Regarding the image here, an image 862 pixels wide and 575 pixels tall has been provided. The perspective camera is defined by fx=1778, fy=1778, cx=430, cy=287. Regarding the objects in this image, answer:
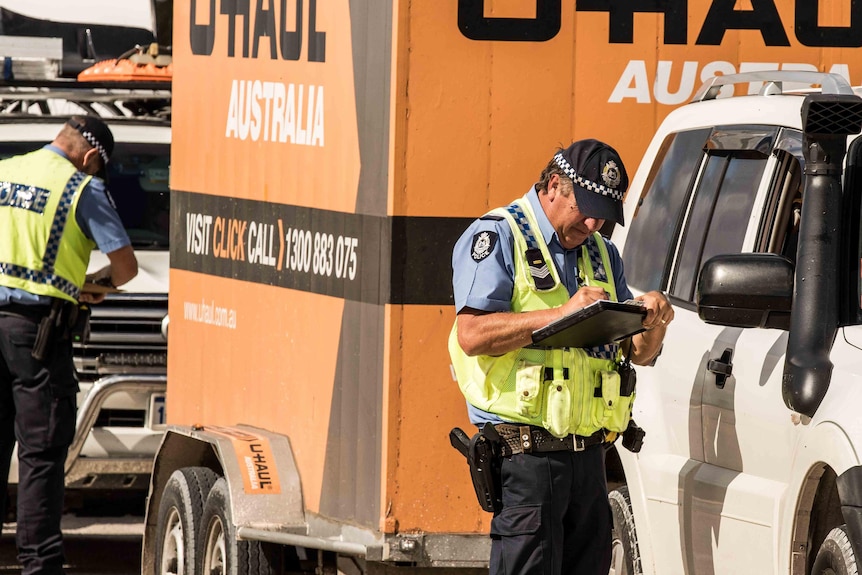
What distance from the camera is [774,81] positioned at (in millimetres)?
5766

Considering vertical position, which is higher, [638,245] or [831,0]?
[831,0]

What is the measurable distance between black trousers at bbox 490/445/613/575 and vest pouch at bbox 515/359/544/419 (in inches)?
5.7

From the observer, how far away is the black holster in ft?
17.0

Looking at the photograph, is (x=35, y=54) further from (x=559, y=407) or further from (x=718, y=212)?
(x=559, y=407)

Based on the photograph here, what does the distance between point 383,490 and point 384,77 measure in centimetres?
142

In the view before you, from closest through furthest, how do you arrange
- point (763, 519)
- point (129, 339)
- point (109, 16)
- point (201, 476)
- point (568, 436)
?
point (763, 519)
point (568, 436)
point (201, 476)
point (129, 339)
point (109, 16)

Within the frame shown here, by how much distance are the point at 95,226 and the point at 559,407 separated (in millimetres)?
3982

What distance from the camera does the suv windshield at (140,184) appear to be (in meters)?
10.9

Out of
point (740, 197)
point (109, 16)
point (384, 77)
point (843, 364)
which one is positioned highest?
point (109, 16)

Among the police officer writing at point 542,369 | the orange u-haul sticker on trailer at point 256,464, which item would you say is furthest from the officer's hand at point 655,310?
the orange u-haul sticker on trailer at point 256,464

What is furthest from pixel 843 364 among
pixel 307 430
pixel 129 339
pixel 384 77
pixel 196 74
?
pixel 129 339

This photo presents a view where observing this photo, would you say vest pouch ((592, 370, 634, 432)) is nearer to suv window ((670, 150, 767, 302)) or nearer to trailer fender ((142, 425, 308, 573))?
suv window ((670, 150, 767, 302))

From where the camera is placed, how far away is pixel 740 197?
5.57 meters

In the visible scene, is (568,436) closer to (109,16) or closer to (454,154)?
(454,154)
